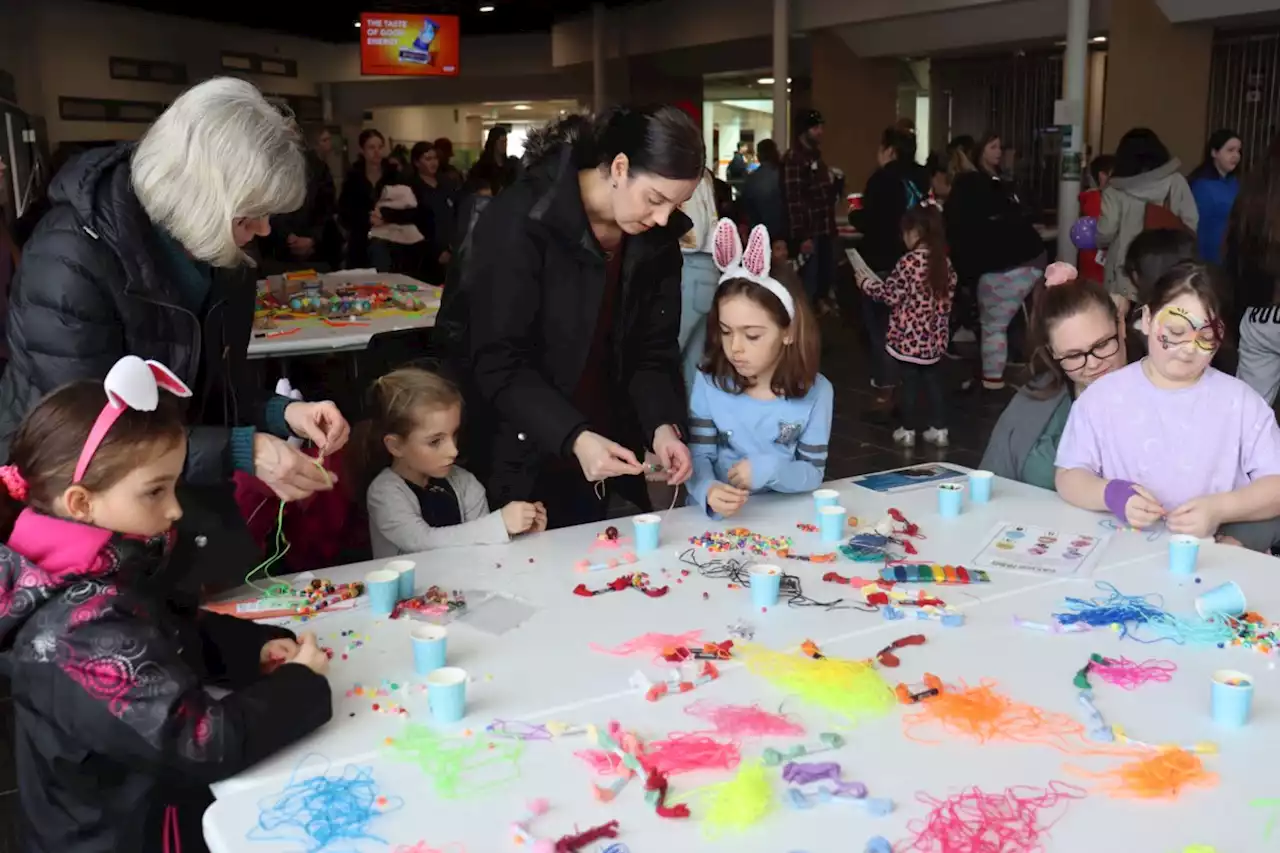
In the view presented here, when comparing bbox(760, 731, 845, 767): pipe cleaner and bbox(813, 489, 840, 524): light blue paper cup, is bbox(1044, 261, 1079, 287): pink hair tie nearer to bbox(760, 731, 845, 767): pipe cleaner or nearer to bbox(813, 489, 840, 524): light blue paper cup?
bbox(813, 489, 840, 524): light blue paper cup

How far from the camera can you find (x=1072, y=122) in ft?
28.9

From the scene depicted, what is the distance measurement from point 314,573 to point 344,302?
330 centimetres

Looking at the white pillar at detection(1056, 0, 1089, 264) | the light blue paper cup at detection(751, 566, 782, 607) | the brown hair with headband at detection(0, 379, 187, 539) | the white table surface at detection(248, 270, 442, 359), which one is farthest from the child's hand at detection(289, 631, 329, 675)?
the white pillar at detection(1056, 0, 1089, 264)

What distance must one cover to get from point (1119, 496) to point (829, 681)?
1085mm

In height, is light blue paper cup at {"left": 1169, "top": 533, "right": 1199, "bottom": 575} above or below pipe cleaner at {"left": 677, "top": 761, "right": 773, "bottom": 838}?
above

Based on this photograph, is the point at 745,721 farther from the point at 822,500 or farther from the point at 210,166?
the point at 210,166

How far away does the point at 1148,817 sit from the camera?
53.8 inches

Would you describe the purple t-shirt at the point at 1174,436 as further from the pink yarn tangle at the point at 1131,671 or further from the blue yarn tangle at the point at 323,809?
the blue yarn tangle at the point at 323,809

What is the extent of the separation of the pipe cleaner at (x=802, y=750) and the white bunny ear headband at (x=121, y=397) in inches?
38.4

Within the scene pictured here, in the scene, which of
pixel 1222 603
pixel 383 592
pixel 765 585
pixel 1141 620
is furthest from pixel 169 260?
pixel 1222 603

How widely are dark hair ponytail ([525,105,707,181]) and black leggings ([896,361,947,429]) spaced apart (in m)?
4.07

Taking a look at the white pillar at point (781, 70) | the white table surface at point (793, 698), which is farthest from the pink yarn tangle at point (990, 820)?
the white pillar at point (781, 70)

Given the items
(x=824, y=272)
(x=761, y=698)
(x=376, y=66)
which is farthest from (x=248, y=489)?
(x=376, y=66)

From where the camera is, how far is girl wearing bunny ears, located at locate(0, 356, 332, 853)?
1475 mm
